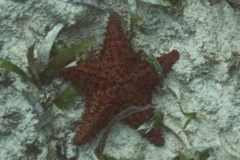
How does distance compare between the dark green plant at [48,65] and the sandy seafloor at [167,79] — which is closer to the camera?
the dark green plant at [48,65]

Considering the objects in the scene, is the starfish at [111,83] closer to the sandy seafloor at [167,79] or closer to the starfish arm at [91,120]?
the starfish arm at [91,120]

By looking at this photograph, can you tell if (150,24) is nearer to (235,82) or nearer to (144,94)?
(144,94)

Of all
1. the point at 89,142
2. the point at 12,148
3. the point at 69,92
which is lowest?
the point at 12,148

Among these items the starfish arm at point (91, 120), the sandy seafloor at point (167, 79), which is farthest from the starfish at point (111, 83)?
the sandy seafloor at point (167, 79)

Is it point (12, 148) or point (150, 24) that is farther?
point (150, 24)

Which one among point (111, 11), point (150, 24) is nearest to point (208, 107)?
point (150, 24)

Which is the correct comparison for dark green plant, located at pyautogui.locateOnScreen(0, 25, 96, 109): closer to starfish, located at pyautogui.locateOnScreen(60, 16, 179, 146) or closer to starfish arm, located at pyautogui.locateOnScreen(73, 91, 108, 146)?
starfish, located at pyautogui.locateOnScreen(60, 16, 179, 146)

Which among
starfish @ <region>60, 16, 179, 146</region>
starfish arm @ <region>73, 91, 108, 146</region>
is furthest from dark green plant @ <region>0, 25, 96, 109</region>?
starfish arm @ <region>73, 91, 108, 146</region>

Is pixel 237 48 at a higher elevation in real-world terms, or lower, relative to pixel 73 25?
higher
